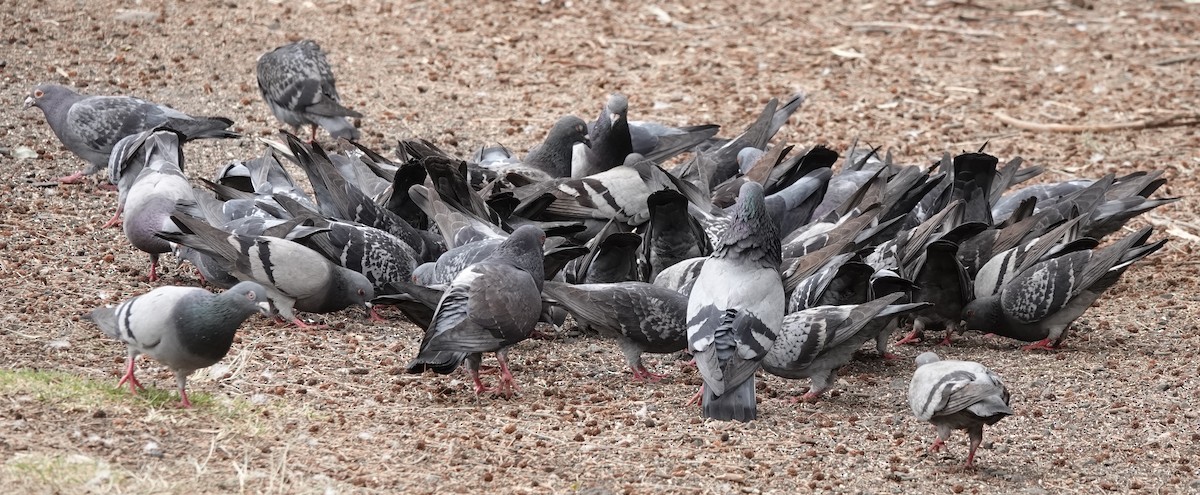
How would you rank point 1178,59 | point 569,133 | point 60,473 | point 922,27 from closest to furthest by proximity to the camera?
1. point 60,473
2. point 569,133
3. point 1178,59
4. point 922,27

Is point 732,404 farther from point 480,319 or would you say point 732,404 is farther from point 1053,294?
point 1053,294

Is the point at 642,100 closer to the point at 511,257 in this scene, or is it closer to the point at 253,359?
the point at 511,257

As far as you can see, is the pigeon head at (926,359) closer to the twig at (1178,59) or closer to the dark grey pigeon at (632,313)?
the dark grey pigeon at (632,313)

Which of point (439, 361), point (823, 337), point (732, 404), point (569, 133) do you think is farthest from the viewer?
point (569, 133)

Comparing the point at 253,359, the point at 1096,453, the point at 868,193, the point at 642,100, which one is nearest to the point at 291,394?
the point at 253,359

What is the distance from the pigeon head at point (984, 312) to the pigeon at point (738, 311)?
1.60m

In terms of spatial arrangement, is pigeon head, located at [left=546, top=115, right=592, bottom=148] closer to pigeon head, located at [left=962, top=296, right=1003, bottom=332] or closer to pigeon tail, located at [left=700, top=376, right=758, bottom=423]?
pigeon head, located at [left=962, top=296, right=1003, bottom=332]

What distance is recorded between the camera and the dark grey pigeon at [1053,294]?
6.42m

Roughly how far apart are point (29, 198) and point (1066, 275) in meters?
6.48

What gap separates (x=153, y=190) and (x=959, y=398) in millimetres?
4680

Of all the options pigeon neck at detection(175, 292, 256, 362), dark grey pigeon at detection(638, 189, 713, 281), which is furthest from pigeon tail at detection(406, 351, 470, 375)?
dark grey pigeon at detection(638, 189, 713, 281)

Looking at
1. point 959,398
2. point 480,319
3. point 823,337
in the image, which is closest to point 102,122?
point 480,319

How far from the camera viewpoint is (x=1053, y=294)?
6.40 m

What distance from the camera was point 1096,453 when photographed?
16.3 feet
